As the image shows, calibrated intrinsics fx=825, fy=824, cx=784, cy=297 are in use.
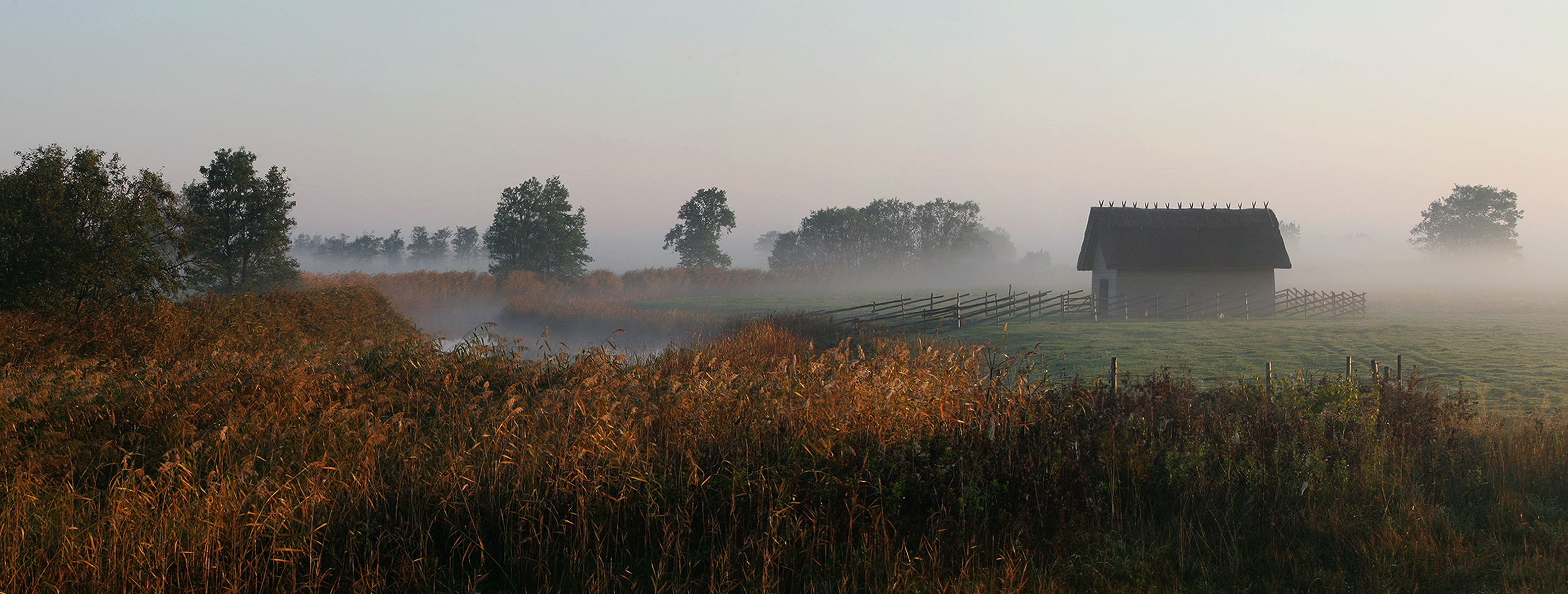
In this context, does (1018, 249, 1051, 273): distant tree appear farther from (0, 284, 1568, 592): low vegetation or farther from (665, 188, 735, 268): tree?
(0, 284, 1568, 592): low vegetation

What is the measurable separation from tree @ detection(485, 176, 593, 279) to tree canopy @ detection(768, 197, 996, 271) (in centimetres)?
3951

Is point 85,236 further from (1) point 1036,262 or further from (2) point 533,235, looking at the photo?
(1) point 1036,262

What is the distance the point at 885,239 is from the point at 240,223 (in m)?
72.1

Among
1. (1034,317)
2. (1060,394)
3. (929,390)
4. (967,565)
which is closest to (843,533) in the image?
(967,565)

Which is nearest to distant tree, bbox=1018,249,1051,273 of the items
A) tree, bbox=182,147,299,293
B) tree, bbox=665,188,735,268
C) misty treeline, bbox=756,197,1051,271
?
misty treeline, bbox=756,197,1051,271

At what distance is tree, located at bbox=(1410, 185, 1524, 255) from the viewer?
7819 cm

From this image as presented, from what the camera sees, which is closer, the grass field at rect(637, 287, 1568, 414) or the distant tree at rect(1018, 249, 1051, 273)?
the grass field at rect(637, 287, 1568, 414)

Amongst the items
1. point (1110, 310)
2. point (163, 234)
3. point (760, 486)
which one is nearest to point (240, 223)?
point (163, 234)

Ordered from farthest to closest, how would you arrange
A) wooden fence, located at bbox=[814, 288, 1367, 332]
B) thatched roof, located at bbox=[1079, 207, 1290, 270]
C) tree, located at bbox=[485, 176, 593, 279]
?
tree, located at bbox=[485, 176, 593, 279] < thatched roof, located at bbox=[1079, 207, 1290, 270] < wooden fence, located at bbox=[814, 288, 1367, 332]

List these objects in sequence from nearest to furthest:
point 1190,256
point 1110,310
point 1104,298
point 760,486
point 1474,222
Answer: point 760,486, point 1190,256, point 1110,310, point 1104,298, point 1474,222

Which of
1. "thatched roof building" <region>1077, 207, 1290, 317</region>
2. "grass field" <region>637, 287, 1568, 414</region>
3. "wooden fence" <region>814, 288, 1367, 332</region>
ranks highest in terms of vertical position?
"thatched roof building" <region>1077, 207, 1290, 317</region>

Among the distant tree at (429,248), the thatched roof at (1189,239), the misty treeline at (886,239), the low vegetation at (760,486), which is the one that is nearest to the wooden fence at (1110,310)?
the thatched roof at (1189,239)

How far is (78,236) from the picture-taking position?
43.1 ft

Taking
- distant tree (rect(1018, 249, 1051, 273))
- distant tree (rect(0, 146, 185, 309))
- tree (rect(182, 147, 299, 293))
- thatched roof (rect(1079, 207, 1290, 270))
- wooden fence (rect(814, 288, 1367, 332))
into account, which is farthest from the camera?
distant tree (rect(1018, 249, 1051, 273))
